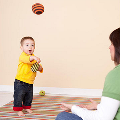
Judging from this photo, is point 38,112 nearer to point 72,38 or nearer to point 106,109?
point 106,109

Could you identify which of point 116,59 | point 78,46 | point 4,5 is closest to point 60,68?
point 78,46

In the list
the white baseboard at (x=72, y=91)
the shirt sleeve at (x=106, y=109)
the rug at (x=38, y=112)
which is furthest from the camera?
the white baseboard at (x=72, y=91)

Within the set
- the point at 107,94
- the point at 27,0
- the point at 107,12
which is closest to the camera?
the point at 107,94

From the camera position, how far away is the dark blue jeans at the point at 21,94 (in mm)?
1752

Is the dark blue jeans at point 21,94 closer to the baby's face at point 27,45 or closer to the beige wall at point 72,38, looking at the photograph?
the baby's face at point 27,45

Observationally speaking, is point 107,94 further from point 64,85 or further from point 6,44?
point 6,44

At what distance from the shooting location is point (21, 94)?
1764 mm

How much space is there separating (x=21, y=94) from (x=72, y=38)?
1.35 meters

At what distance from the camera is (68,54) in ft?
9.23

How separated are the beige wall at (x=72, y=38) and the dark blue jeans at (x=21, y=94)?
102 cm

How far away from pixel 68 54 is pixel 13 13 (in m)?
1.10

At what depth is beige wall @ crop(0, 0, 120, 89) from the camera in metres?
2.75

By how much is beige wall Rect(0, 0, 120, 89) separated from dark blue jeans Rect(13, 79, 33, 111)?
1019mm

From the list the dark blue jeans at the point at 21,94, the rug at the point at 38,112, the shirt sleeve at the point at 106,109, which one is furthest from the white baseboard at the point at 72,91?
the shirt sleeve at the point at 106,109
